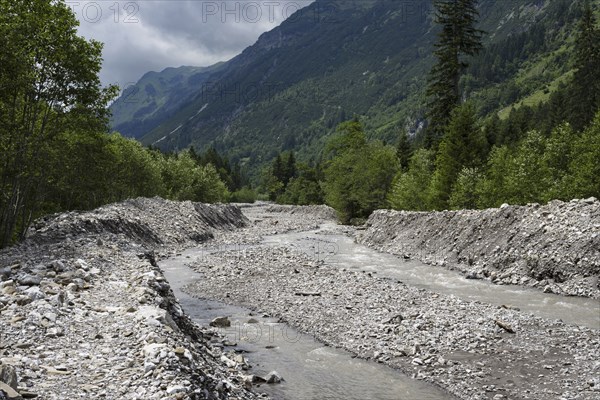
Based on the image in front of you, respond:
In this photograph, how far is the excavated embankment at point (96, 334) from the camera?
8.14 m

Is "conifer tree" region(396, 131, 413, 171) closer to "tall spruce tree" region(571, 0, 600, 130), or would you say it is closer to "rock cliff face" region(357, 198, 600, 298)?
"tall spruce tree" region(571, 0, 600, 130)

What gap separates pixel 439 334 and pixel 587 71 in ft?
234

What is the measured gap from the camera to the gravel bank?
41.1 ft

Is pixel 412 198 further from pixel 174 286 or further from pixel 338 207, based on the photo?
pixel 174 286

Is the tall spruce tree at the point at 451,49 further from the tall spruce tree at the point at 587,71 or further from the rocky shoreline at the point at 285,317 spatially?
the tall spruce tree at the point at 587,71

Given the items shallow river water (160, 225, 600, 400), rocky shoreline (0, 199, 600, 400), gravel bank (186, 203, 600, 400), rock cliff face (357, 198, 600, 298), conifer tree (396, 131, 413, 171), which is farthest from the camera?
conifer tree (396, 131, 413, 171)

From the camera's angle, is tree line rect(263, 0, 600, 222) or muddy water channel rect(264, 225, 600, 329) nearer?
muddy water channel rect(264, 225, 600, 329)

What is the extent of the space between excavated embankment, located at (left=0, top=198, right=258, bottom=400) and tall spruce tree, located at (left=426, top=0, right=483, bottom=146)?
43.8 meters

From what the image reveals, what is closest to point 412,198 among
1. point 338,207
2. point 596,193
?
point 338,207

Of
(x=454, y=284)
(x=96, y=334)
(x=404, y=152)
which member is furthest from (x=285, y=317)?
(x=404, y=152)

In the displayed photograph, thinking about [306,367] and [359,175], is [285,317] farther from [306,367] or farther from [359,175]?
[359,175]

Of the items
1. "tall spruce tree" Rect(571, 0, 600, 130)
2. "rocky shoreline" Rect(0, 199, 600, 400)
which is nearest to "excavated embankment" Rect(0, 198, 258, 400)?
"rocky shoreline" Rect(0, 199, 600, 400)

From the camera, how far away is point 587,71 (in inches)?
2677

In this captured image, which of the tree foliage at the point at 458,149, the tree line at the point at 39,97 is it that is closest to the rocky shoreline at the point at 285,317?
the tree line at the point at 39,97
